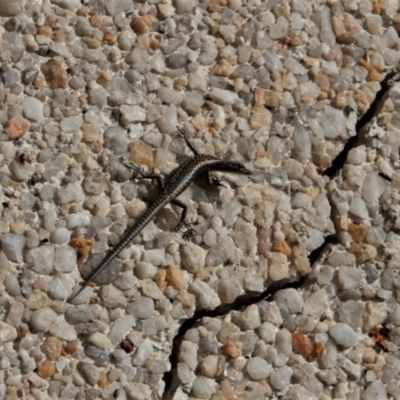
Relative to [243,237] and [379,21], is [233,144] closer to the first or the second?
[243,237]

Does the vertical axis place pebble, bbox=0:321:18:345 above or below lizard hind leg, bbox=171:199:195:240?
below

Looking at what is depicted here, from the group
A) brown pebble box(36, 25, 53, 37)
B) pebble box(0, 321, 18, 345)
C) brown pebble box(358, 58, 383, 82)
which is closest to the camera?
pebble box(0, 321, 18, 345)

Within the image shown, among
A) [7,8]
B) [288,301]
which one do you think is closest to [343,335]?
[288,301]

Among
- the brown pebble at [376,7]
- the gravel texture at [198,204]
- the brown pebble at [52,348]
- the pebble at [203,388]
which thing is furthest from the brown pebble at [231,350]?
the brown pebble at [376,7]

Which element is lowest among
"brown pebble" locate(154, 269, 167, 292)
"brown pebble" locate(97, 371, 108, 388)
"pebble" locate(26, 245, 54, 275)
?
"brown pebble" locate(97, 371, 108, 388)

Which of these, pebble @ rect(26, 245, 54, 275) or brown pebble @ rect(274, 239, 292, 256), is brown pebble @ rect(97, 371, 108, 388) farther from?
brown pebble @ rect(274, 239, 292, 256)

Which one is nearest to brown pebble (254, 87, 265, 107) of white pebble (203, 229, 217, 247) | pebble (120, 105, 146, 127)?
pebble (120, 105, 146, 127)

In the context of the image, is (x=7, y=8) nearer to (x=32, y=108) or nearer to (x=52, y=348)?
(x=32, y=108)

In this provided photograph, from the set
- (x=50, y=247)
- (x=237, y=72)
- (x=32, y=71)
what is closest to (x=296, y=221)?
(x=237, y=72)
